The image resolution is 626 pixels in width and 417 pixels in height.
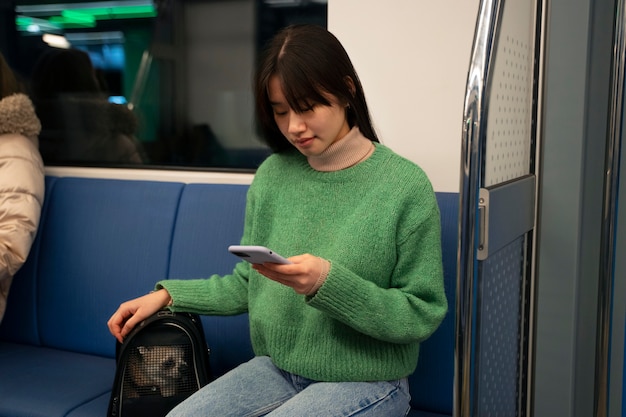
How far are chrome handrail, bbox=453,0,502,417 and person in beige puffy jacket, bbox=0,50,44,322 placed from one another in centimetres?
187

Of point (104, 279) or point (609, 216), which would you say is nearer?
point (609, 216)

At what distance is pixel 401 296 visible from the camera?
180 cm

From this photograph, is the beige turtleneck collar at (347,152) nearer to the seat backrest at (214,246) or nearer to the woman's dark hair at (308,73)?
the woman's dark hair at (308,73)

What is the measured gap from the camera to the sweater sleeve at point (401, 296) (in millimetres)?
1715

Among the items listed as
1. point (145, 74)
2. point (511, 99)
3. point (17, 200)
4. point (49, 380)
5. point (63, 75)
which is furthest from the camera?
point (63, 75)

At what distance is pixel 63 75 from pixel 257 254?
2264mm

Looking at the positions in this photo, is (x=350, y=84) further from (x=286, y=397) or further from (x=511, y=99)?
(x=286, y=397)

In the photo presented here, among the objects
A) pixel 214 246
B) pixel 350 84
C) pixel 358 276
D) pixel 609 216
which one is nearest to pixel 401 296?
pixel 358 276

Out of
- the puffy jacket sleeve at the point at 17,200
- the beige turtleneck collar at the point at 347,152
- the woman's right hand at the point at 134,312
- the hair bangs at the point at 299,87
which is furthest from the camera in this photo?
the puffy jacket sleeve at the point at 17,200

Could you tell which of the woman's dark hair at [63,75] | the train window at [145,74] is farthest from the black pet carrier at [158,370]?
the woman's dark hair at [63,75]

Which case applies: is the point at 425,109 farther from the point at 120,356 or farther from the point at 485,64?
the point at 120,356

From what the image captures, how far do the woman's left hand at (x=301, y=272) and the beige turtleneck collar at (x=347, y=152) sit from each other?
0.37 metres

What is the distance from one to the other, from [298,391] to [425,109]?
111cm

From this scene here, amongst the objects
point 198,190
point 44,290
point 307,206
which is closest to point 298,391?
point 307,206
